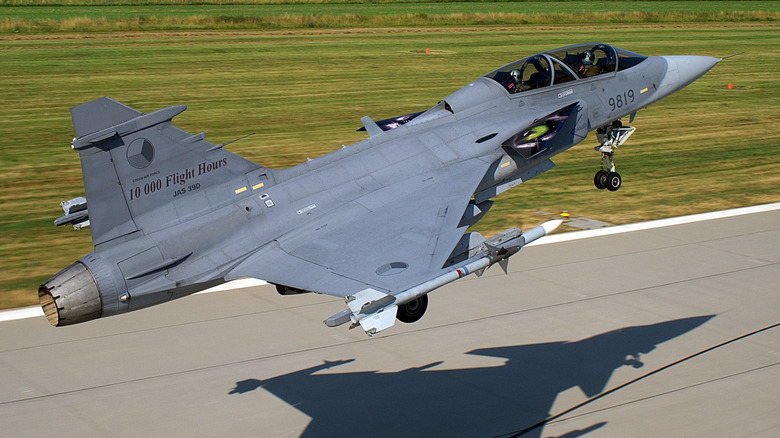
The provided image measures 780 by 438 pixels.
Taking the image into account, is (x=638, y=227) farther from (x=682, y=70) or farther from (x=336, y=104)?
(x=336, y=104)

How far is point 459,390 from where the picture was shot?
44.8ft

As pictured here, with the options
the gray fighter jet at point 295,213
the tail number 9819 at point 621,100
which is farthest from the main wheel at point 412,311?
the tail number 9819 at point 621,100

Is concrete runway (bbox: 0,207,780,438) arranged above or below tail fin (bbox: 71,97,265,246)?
below

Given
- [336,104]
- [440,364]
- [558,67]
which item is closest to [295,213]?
[440,364]

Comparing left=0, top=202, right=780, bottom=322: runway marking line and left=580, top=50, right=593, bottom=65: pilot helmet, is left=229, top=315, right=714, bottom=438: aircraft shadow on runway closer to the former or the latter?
left=0, top=202, right=780, bottom=322: runway marking line

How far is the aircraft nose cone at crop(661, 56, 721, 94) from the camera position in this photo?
60.6ft

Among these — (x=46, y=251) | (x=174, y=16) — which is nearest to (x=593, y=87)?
(x=46, y=251)

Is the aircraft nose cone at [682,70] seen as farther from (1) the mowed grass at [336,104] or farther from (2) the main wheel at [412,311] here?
(2) the main wheel at [412,311]

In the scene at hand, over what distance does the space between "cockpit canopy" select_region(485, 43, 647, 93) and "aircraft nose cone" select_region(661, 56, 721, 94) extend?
4.49 ft

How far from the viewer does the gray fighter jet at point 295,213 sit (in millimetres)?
11359

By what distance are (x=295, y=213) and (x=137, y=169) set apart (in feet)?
8.36

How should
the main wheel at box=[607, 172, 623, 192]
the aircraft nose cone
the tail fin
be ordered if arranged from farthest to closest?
1. the main wheel at box=[607, 172, 623, 192]
2. the aircraft nose cone
3. the tail fin

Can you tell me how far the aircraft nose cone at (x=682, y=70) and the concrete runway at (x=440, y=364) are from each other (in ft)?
14.3

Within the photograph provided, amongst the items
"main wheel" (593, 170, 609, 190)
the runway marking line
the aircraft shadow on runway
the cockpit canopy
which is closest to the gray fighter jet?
the cockpit canopy
